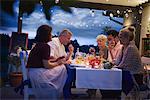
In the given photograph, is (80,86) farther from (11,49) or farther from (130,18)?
(130,18)

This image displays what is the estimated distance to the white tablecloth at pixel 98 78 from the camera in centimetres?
341

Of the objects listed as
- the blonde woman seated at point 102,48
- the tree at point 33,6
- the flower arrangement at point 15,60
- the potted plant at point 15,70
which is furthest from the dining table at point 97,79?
the tree at point 33,6

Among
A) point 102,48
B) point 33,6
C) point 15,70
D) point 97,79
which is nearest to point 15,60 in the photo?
point 15,70

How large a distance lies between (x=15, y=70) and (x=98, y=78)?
3351mm

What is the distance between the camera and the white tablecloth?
3408mm

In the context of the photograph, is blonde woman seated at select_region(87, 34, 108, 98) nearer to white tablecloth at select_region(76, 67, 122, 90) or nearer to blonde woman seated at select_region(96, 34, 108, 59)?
blonde woman seated at select_region(96, 34, 108, 59)

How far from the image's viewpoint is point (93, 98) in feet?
15.9

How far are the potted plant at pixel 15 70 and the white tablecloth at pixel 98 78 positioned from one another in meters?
3.02

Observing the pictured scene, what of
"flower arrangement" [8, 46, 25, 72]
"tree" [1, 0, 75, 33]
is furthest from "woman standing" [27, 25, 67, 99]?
"tree" [1, 0, 75, 33]

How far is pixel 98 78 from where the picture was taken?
11.3 ft

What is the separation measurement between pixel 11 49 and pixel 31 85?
11.3 ft

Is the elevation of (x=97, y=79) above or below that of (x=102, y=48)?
below

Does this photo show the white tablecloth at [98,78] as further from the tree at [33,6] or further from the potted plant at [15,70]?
the tree at [33,6]

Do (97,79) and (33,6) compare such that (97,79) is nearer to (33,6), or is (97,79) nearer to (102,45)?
(102,45)
